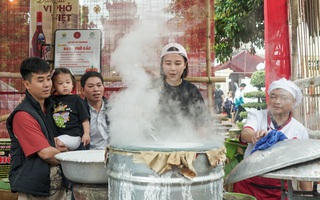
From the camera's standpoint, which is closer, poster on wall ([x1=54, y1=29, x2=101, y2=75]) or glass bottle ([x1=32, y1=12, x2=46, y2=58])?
poster on wall ([x1=54, y1=29, x2=101, y2=75])

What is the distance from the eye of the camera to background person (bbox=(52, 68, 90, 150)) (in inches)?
121

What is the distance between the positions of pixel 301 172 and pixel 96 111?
78.4 inches

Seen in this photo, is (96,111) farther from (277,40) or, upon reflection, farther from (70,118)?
(277,40)

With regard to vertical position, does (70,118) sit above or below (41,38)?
below

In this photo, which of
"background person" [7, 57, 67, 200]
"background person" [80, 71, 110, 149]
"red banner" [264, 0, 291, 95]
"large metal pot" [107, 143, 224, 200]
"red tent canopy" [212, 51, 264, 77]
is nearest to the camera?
"large metal pot" [107, 143, 224, 200]

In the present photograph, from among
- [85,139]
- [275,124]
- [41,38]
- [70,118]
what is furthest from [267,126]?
[41,38]

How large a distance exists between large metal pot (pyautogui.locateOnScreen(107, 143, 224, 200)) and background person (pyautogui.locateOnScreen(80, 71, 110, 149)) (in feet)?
4.41

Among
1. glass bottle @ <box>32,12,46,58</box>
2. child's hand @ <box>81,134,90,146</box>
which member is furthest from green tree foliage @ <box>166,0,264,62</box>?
child's hand @ <box>81,134,90,146</box>

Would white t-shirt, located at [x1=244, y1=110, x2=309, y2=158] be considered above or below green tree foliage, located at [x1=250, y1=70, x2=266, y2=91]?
below

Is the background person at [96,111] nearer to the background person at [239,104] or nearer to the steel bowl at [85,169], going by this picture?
the steel bowl at [85,169]

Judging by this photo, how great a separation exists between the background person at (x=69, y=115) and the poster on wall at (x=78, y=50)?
1.53 meters

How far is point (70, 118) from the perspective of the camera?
316 centimetres

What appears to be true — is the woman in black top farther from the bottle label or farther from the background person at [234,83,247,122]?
the background person at [234,83,247,122]

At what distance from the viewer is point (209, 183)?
2.13 metres
